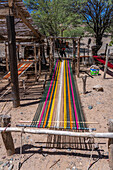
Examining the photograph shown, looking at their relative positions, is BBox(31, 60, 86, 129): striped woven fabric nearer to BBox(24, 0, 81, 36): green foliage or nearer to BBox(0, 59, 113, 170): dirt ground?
BBox(0, 59, 113, 170): dirt ground

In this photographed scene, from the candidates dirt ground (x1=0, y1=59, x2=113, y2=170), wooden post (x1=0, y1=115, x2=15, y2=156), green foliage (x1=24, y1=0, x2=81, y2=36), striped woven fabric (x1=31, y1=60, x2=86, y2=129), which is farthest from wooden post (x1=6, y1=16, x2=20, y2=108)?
green foliage (x1=24, y1=0, x2=81, y2=36)

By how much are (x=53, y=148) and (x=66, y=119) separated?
0.88 meters

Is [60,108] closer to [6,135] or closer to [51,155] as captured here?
[51,155]

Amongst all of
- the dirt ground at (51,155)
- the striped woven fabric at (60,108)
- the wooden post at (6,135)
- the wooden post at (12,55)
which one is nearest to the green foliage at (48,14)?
the striped woven fabric at (60,108)

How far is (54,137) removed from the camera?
3146 millimetres

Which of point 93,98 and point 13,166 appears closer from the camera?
point 13,166

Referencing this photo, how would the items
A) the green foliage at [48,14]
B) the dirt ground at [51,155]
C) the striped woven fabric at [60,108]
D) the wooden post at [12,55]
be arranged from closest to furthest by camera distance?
the dirt ground at [51,155], the striped woven fabric at [60,108], the wooden post at [12,55], the green foliage at [48,14]

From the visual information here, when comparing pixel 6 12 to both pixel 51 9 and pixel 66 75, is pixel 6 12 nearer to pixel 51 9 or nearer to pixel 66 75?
pixel 66 75

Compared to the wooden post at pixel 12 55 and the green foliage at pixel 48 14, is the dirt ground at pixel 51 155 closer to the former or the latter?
the wooden post at pixel 12 55

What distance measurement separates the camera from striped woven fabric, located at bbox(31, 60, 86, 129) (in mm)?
3445

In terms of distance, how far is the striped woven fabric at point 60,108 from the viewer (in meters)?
3.44

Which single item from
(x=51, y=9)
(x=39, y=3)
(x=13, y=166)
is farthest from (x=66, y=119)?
(x=39, y=3)

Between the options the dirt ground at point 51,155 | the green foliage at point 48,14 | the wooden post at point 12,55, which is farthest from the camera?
the green foliage at point 48,14

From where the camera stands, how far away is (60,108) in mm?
4129
